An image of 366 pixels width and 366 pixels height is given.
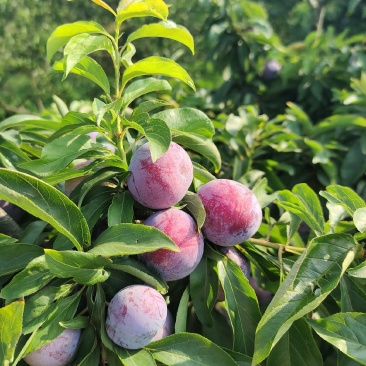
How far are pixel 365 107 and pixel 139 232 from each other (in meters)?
1.17

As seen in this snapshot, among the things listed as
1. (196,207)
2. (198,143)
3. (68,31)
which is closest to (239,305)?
(196,207)

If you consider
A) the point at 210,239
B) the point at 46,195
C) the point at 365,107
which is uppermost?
the point at 46,195

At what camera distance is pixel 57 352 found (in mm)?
636

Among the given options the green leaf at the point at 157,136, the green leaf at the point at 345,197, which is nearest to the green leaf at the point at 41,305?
the green leaf at the point at 157,136

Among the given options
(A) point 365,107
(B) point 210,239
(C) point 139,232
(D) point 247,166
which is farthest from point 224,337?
(A) point 365,107

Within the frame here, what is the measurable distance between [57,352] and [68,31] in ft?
1.50

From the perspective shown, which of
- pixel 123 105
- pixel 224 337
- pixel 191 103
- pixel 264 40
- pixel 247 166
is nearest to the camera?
pixel 123 105

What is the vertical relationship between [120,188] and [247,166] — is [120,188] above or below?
above

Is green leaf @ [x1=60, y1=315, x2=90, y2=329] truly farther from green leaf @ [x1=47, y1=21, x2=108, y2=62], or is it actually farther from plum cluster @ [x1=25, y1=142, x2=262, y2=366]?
green leaf @ [x1=47, y1=21, x2=108, y2=62]

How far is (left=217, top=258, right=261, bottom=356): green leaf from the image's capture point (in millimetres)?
717

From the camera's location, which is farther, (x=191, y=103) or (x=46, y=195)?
(x=191, y=103)

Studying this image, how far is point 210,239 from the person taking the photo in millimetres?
758

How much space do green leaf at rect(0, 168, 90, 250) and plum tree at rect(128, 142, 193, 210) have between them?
10cm

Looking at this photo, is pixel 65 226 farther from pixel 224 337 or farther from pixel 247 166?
pixel 247 166
